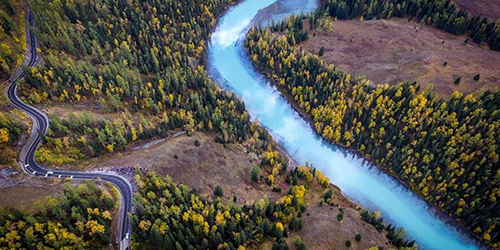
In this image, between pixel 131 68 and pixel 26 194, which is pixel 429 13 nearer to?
pixel 131 68

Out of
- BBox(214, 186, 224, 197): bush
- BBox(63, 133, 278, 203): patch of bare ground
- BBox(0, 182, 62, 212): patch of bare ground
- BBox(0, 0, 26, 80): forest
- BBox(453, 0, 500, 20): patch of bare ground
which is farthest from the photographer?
BBox(453, 0, 500, 20): patch of bare ground

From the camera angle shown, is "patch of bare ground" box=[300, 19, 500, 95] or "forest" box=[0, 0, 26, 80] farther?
"patch of bare ground" box=[300, 19, 500, 95]

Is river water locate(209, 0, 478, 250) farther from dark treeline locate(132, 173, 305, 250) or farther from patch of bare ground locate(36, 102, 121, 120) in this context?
patch of bare ground locate(36, 102, 121, 120)

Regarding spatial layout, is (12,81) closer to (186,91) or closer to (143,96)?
(143,96)

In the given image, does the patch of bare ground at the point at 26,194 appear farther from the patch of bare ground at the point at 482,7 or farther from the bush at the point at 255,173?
the patch of bare ground at the point at 482,7

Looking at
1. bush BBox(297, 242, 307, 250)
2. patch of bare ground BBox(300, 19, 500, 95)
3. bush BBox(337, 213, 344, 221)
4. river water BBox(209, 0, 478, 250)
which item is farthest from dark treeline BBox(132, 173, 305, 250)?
patch of bare ground BBox(300, 19, 500, 95)

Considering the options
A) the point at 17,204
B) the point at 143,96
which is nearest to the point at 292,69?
the point at 143,96
